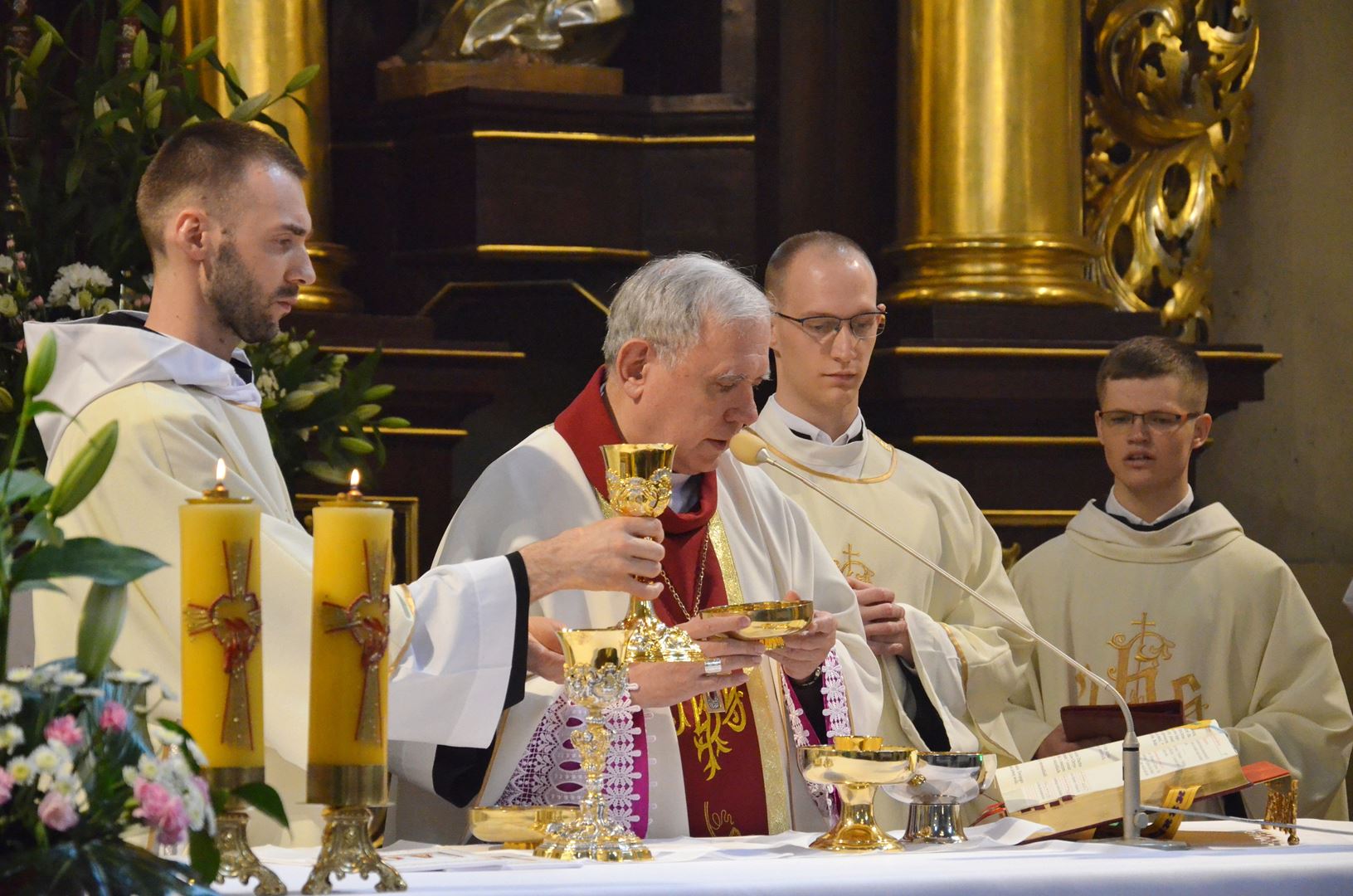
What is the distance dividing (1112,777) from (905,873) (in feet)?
2.46

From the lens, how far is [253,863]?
261cm

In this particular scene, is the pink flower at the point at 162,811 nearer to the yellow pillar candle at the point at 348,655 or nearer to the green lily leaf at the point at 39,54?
the yellow pillar candle at the point at 348,655

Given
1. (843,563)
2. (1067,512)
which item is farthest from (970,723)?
(1067,512)

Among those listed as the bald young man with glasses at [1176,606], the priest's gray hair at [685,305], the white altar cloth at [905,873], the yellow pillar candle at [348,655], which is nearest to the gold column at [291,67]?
the bald young man with glasses at [1176,606]

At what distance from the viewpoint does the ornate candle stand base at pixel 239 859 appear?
257 centimetres

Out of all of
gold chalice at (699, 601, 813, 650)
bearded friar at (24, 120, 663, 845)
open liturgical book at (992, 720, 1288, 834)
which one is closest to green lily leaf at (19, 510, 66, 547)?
bearded friar at (24, 120, 663, 845)

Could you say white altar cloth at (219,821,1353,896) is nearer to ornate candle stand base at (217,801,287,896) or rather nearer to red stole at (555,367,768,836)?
ornate candle stand base at (217,801,287,896)

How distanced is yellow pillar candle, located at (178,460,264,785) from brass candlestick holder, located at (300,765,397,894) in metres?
0.10

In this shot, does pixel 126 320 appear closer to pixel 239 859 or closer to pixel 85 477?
pixel 239 859

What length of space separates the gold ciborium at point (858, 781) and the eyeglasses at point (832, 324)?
190 cm

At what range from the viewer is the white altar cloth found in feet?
8.80

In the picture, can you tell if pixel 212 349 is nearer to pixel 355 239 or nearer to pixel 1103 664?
pixel 1103 664

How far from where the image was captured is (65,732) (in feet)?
6.86

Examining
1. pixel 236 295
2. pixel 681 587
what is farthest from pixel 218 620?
pixel 681 587
